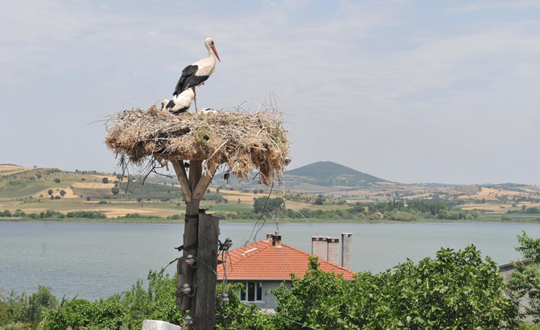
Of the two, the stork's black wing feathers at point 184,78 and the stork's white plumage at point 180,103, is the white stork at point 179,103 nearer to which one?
the stork's white plumage at point 180,103

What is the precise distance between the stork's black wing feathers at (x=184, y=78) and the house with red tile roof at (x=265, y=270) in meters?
17.2

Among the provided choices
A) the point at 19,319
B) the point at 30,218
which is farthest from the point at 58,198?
the point at 19,319

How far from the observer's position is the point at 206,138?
8969 mm

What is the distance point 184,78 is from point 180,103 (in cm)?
75

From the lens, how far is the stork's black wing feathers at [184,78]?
33.3 feet

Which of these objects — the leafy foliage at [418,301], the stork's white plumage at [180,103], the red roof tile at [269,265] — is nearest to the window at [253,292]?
the red roof tile at [269,265]

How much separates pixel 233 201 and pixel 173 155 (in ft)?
519

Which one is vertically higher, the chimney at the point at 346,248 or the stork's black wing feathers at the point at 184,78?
the stork's black wing feathers at the point at 184,78

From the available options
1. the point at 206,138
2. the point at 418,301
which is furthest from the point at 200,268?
the point at 418,301

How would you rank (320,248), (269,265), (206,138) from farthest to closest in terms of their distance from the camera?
(320,248)
(269,265)
(206,138)

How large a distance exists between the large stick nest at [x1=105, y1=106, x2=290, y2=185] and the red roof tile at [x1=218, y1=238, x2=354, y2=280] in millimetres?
18071

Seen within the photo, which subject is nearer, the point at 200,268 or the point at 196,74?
the point at 200,268

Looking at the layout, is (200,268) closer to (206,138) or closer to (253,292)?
(206,138)

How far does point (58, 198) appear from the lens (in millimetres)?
163625
